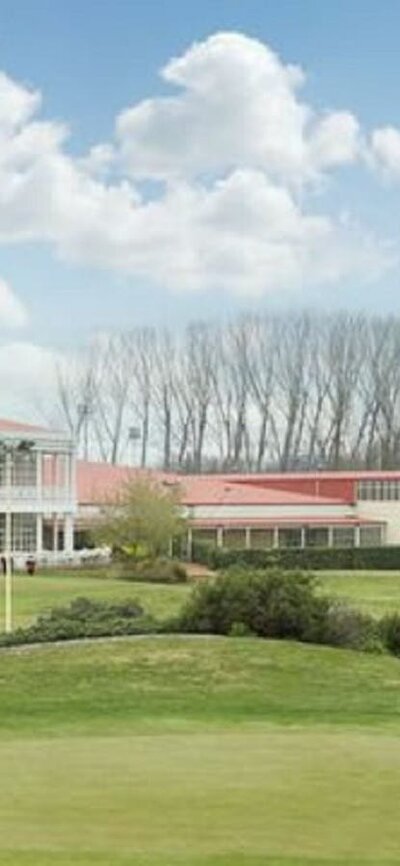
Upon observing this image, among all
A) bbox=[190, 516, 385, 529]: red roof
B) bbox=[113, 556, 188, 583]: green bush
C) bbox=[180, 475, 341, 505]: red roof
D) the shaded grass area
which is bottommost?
the shaded grass area

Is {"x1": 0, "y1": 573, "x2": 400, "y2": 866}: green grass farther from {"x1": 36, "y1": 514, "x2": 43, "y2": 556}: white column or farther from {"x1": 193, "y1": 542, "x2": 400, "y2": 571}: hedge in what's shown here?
{"x1": 36, "y1": 514, "x2": 43, "y2": 556}: white column

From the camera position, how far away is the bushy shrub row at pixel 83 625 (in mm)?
28453

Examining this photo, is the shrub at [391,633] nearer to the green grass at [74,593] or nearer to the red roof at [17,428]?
the green grass at [74,593]

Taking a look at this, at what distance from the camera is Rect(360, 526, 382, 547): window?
103875 mm

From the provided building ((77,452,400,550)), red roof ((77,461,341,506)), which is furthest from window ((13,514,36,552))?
building ((77,452,400,550))

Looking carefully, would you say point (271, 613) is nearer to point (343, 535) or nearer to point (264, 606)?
point (264, 606)

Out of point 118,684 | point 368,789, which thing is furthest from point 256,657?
point 368,789

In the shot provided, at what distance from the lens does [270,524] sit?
102000 mm

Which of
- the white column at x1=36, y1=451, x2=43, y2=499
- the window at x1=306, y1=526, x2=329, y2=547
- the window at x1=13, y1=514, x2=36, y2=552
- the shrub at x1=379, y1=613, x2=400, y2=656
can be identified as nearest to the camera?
the shrub at x1=379, y1=613, x2=400, y2=656

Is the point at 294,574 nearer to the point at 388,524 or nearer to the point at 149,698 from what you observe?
the point at 149,698

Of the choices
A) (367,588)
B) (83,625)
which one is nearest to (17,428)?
(367,588)

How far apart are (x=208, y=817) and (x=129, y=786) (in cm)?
166

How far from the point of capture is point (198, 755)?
591 inches

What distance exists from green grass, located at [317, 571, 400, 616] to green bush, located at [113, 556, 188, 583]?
690 cm
